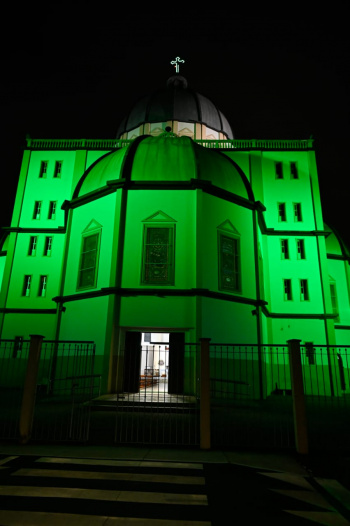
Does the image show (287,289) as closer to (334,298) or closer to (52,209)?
(334,298)

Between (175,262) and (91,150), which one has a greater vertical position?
(91,150)

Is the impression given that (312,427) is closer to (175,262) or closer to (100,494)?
(100,494)

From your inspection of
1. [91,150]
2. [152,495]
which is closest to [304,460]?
[152,495]

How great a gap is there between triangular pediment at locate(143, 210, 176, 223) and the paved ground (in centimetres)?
1066

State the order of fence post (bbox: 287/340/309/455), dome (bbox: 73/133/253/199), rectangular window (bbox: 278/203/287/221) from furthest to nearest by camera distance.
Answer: rectangular window (bbox: 278/203/287/221) < dome (bbox: 73/133/253/199) < fence post (bbox: 287/340/309/455)

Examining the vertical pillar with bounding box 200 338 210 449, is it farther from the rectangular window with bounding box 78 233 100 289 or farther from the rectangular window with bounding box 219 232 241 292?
the rectangular window with bounding box 78 233 100 289

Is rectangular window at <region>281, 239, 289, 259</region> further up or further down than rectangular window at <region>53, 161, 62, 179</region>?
further down

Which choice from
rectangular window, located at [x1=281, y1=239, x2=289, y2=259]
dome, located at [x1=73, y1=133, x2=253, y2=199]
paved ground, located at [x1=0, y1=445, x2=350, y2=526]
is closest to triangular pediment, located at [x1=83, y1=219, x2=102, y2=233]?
dome, located at [x1=73, y1=133, x2=253, y2=199]

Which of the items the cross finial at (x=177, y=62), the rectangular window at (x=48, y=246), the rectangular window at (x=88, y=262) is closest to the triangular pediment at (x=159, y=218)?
the rectangular window at (x=88, y=262)

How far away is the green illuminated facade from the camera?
15.2 m

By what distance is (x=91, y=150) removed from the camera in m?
24.3

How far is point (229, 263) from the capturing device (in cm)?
1684

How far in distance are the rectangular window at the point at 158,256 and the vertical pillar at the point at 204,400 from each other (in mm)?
7342

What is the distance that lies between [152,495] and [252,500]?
1.40 m
